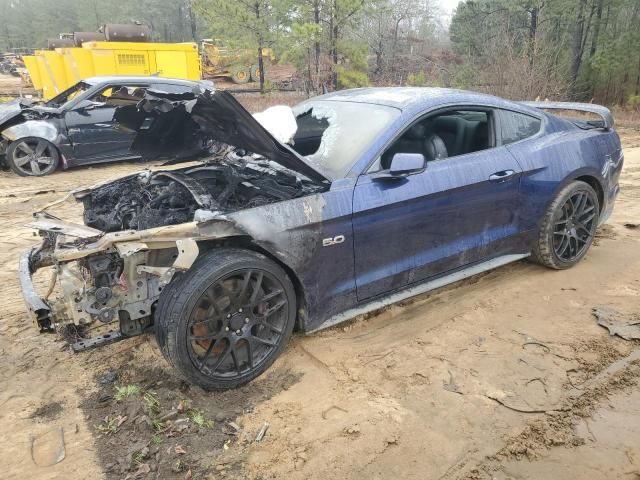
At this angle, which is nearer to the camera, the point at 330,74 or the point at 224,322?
the point at 224,322

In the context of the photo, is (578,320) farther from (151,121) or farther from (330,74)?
(330,74)

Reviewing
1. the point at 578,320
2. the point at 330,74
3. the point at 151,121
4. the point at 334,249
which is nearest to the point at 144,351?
the point at 334,249

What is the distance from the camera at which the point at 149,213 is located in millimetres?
3416

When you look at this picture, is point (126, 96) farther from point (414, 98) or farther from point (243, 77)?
point (243, 77)

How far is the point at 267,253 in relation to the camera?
3.12 metres

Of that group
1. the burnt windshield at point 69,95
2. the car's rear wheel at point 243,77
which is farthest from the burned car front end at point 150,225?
the car's rear wheel at point 243,77

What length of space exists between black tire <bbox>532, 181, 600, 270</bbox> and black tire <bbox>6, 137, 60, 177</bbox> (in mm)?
7648

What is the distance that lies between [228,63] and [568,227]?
1900 centimetres

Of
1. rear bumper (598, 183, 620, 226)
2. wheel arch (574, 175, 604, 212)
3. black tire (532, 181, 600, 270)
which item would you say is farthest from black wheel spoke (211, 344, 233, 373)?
rear bumper (598, 183, 620, 226)

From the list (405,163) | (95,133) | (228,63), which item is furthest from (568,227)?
(228,63)

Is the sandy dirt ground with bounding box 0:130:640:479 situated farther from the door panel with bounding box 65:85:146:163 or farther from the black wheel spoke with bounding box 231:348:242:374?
the door panel with bounding box 65:85:146:163

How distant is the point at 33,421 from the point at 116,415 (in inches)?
17.9

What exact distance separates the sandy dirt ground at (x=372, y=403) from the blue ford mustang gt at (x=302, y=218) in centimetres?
29

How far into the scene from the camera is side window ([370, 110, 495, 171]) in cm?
383
